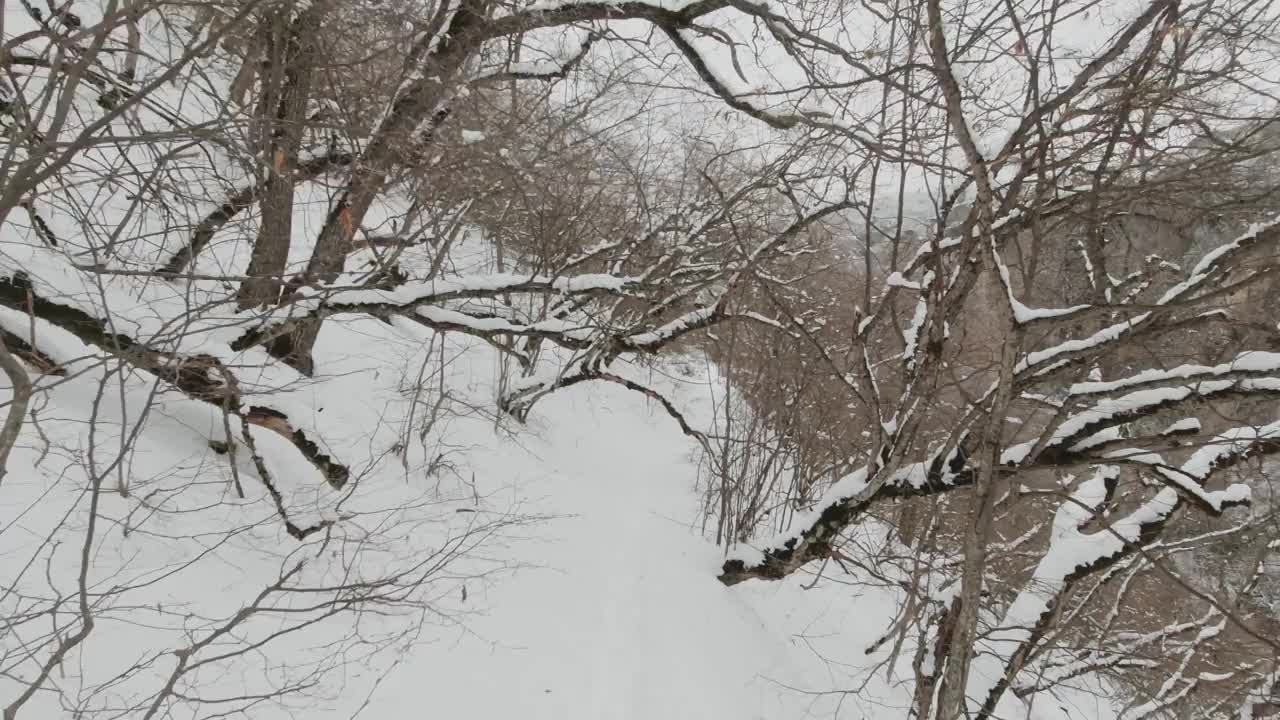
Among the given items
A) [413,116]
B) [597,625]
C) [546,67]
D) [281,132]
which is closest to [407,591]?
[597,625]

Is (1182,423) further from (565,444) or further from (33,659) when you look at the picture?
(565,444)

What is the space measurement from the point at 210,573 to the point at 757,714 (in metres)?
3.55

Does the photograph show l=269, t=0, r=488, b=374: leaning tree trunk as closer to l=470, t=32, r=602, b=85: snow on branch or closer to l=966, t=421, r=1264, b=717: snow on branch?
l=470, t=32, r=602, b=85: snow on branch

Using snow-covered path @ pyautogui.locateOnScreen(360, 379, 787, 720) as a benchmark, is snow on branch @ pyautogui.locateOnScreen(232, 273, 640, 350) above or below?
above

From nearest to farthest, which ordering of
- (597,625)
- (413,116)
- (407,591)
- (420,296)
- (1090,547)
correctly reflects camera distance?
(407,591)
(420,296)
(1090,547)
(597,625)
(413,116)

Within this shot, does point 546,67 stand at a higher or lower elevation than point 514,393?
higher

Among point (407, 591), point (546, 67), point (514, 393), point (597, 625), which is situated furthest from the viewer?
point (514, 393)

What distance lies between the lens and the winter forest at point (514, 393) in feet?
8.75

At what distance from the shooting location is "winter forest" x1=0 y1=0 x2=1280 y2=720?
2.67 m

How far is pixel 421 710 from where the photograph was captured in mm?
3369

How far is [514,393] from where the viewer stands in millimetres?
8016

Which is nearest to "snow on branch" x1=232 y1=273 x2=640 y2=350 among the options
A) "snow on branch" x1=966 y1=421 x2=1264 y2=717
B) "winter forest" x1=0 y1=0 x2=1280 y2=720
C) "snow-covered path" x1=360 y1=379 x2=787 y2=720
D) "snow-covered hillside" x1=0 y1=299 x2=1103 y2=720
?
"winter forest" x1=0 y1=0 x2=1280 y2=720

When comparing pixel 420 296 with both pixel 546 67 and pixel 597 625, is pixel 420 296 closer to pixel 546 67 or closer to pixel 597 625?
pixel 546 67

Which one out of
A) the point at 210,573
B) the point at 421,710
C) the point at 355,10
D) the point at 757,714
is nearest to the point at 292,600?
the point at 210,573
